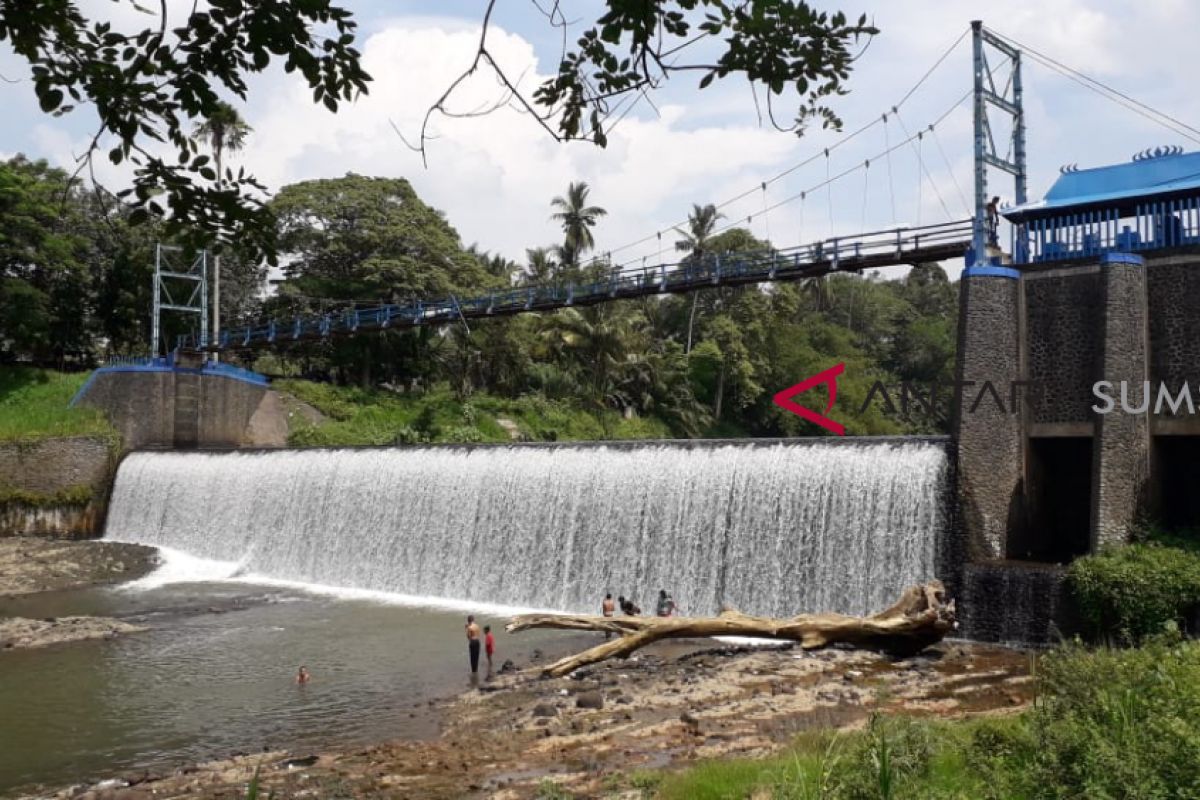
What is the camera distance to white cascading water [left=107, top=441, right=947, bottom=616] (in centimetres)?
1446

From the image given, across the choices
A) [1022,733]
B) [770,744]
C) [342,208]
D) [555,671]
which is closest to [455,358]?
[342,208]

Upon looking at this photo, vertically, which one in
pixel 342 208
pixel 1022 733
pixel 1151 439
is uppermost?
pixel 342 208

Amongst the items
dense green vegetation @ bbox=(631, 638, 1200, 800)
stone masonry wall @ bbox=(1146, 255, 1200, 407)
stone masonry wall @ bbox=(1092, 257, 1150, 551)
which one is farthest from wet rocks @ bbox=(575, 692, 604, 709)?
stone masonry wall @ bbox=(1146, 255, 1200, 407)

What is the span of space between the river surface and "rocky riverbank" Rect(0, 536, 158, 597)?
2.11 meters

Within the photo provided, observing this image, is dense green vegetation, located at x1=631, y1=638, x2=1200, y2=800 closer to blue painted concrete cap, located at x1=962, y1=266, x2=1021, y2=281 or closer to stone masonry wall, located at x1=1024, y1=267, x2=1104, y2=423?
stone masonry wall, located at x1=1024, y1=267, x2=1104, y2=423

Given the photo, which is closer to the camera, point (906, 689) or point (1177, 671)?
point (1177, 671)

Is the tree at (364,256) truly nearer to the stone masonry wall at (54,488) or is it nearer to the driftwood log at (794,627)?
the stone masonry wall at (54,488)

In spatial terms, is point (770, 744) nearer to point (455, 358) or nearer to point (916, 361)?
point (455, 358)

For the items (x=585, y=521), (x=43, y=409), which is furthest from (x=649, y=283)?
(x=43, y=409)

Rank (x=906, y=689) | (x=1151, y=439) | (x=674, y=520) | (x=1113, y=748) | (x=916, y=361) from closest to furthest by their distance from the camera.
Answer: (x=1113, y=748), (x=906, y=689), (x=1151, y=439), (x=674, y=520), (x=916, y=361)

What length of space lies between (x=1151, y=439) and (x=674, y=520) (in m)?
7.15

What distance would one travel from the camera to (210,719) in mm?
10719

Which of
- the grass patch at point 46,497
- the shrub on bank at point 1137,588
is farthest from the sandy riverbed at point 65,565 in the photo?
the shrub on bank at point 1137,588

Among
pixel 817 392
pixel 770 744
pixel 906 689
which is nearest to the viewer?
pixel 770 744
